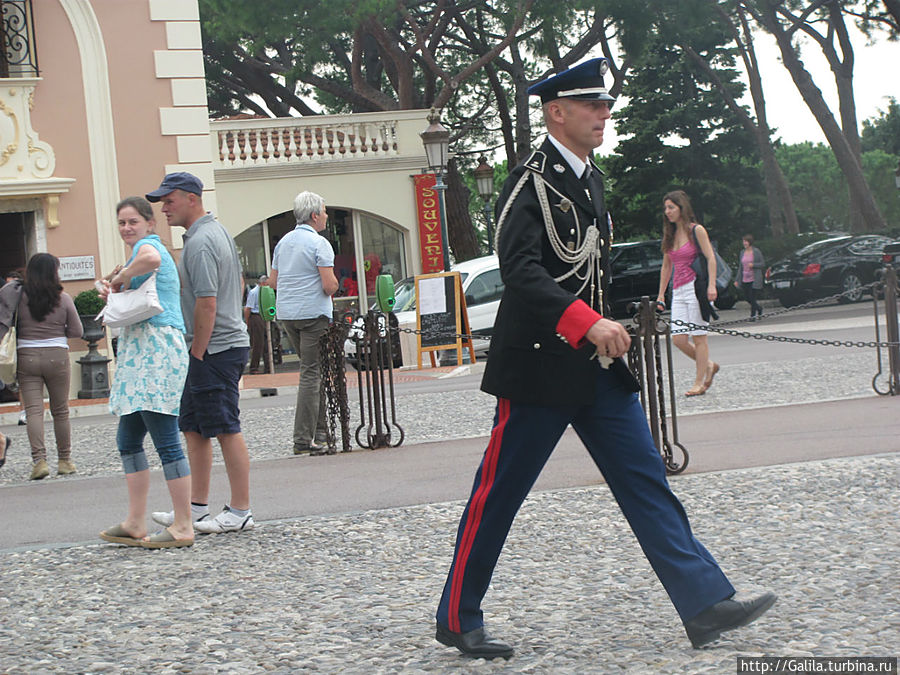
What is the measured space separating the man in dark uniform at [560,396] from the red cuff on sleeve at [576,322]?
0.05m

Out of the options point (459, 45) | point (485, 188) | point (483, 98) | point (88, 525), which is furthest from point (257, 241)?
point (88, 525)

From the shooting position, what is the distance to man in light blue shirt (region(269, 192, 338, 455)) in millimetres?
8906

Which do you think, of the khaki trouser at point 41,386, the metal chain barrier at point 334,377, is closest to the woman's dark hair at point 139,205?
the metal chain barrier at point 334,377

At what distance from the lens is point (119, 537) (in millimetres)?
6195

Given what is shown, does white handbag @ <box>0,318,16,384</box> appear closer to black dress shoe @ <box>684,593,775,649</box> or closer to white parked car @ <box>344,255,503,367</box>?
black dress shoe @ <box>684,593,775,649</box>

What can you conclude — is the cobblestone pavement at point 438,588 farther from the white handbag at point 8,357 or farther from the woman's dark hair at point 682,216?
the woman's dark hair at point 682,216

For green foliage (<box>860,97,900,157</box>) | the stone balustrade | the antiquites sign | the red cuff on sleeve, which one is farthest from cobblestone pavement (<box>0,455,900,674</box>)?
green foliage (<box>860,97,900,157</box>)

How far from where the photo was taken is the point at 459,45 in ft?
108

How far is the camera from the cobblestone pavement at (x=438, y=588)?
4031mm

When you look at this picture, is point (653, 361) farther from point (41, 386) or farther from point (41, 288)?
point (41, 386)

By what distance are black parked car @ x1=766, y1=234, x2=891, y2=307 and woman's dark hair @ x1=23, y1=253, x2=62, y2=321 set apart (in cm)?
2121

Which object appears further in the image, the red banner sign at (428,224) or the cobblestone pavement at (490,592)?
the red banner sign at (428,224)

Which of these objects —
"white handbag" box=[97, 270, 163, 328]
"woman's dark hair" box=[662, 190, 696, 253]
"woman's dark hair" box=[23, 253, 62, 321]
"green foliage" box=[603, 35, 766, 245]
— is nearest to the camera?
"white handbag" box=[97, 270, 163, 328]

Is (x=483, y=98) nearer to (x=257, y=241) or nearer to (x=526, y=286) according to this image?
(x=257, y=241)
